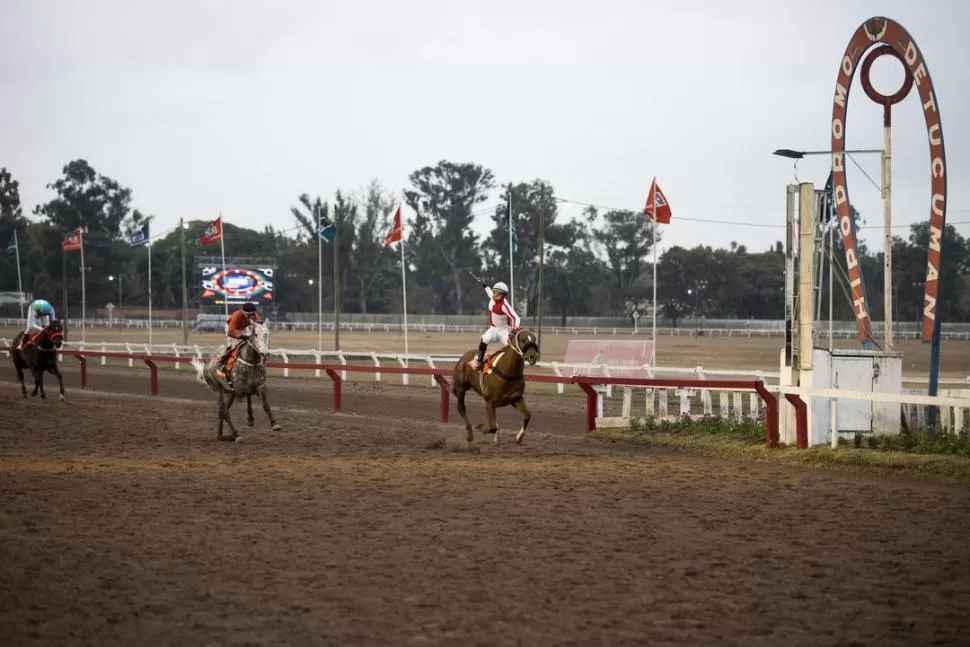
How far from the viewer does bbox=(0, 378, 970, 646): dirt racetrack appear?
6.77 m

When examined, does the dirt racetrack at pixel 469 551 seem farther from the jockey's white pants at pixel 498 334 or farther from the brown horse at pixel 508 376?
the jockey's white pants at pixel 498 334

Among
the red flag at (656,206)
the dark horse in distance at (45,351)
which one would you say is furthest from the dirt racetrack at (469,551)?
the red flag at (656,206)

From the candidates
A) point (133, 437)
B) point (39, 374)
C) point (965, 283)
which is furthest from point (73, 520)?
point (965, 283)

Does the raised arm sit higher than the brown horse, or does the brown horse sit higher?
the raised arm

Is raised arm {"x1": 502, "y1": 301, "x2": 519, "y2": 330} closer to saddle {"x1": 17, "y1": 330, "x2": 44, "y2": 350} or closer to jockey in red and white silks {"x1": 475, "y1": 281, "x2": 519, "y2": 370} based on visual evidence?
jockey in red and white silks {"x1": 475, "y1": 281, "x2": 519, "y2": 370}

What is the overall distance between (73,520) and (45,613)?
11.4 feet

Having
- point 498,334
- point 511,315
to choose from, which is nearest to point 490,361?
point 498,334

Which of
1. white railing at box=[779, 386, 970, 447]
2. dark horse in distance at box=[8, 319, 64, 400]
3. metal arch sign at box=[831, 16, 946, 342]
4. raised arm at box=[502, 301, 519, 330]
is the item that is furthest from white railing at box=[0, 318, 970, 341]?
white railing at box=[779, 386, 970, 447]

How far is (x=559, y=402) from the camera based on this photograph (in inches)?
1164

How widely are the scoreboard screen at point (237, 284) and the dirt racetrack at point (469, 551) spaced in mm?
54631

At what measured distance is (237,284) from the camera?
70.8m

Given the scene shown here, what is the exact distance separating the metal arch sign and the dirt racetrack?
13.1 feet

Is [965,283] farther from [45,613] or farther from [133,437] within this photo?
[45,613]

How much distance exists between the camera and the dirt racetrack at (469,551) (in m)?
6.77
